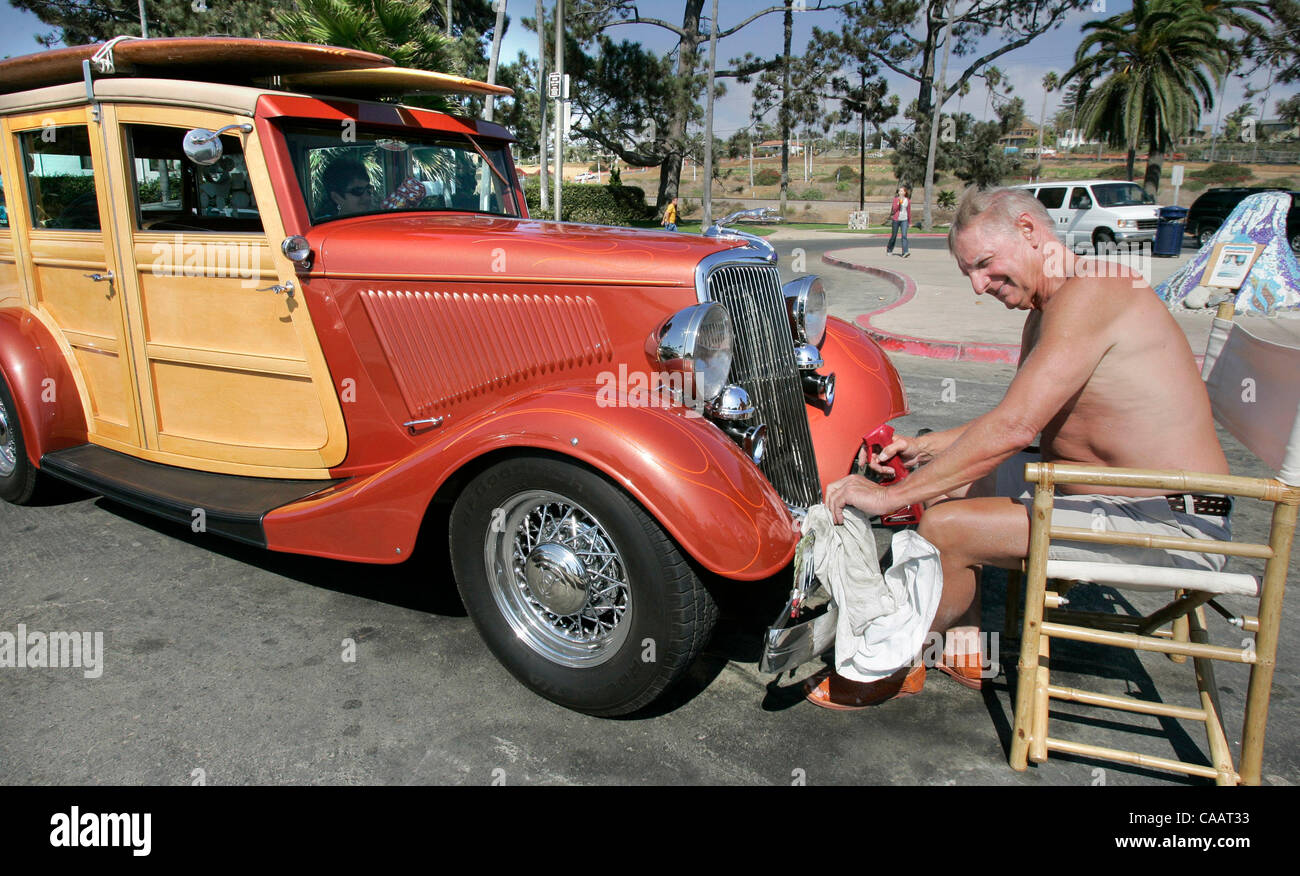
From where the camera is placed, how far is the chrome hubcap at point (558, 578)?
241 cm

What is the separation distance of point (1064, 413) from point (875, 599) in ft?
2.60

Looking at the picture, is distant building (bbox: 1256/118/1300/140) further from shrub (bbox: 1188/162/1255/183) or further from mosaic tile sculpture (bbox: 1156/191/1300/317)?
mosaic tile sculpture (bbox: 1156/191/1300/317)

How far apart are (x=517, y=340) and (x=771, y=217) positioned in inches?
46.3

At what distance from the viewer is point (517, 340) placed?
109 inches

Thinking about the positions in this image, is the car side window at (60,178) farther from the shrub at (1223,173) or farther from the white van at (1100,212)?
the shrub at (1223,173)

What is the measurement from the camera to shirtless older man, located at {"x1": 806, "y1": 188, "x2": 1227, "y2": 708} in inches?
87.4

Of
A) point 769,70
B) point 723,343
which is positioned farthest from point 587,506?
point 769,70

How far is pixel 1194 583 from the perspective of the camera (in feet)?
6.77

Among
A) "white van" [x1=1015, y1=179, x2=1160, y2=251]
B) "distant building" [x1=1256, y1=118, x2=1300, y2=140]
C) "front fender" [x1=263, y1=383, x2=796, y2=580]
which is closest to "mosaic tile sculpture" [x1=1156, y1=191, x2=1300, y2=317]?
"white van" [x1=1015, y1=179, x2=1160, y2=251]

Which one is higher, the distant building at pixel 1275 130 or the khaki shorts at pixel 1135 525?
the distant building at pixel 1275 130

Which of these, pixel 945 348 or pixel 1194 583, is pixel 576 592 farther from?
pixel 945 348

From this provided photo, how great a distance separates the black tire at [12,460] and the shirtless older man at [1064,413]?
12.9 ft

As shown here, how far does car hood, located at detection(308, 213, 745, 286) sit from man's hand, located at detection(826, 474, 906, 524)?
Result: 787mm

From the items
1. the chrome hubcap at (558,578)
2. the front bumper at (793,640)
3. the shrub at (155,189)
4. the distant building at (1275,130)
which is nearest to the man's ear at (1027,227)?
the front bumper at (793,640)
